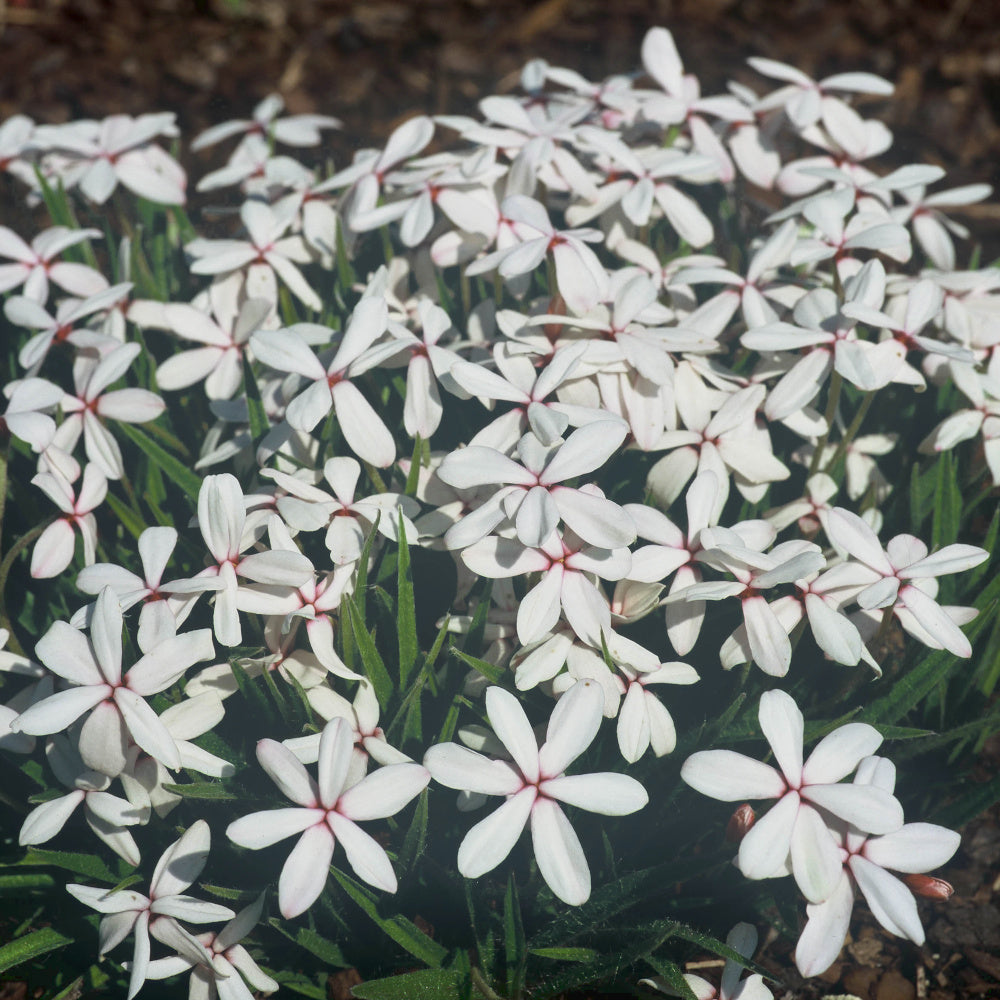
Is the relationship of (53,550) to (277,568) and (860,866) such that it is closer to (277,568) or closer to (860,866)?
(277,568)

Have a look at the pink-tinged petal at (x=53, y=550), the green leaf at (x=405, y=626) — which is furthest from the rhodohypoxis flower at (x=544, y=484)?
the pink-tinged petal at (x=53, y=550)

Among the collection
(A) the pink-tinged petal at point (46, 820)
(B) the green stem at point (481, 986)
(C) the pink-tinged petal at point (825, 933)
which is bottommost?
(B) the green stem at point (481, 986)

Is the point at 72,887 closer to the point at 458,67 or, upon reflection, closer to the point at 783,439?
the point at 783,439

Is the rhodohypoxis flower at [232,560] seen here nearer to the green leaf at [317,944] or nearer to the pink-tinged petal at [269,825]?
the pink-tinged petal at [269,825]

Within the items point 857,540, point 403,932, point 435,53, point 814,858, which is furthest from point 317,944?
point 435,53

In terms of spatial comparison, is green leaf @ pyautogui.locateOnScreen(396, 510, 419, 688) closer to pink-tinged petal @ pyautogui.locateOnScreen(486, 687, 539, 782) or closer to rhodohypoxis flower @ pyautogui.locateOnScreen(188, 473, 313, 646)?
rhodohypoxis flower @ pyautogui.locateOnScreen(188, 473, 313, 646)

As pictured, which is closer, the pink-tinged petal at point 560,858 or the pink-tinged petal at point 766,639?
the pink-tinged petal at point 560,858
